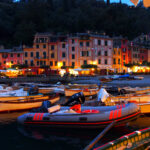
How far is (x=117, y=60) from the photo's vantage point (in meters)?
64.7

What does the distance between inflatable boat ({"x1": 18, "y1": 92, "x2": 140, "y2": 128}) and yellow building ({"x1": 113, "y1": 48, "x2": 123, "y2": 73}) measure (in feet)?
165

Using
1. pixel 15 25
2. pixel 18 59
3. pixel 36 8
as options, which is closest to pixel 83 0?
pixel 36 8

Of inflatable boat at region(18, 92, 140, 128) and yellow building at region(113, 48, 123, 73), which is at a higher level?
yellow building at region(113, 48, 123, 73)

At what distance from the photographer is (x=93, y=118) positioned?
13758 millimetres

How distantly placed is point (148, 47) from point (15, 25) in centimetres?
5168

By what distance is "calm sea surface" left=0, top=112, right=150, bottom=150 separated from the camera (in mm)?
11953

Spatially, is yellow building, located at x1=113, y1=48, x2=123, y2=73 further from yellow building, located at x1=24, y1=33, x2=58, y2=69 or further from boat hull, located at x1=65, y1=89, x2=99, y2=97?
boat hull, located at x1=65, y1=89, x2=99, y2=97

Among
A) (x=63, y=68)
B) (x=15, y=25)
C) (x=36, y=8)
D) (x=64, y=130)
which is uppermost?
(x=36, y=8)

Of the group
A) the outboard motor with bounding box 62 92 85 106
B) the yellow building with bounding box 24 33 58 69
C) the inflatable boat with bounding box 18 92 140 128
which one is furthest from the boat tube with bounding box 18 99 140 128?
the yellow building with bounding box 24 33 58 69

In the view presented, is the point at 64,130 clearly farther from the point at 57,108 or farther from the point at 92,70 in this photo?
the point at 92,70

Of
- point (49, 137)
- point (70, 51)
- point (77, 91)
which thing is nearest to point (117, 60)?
point (70, 51)

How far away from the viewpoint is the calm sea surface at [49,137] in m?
12.0

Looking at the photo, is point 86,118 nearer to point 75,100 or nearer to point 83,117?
point 83,117

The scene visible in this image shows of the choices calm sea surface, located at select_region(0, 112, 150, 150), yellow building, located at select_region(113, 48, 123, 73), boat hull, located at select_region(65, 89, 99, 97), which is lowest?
calm sea surface, located at select_region(0, 112, 150, 150)
